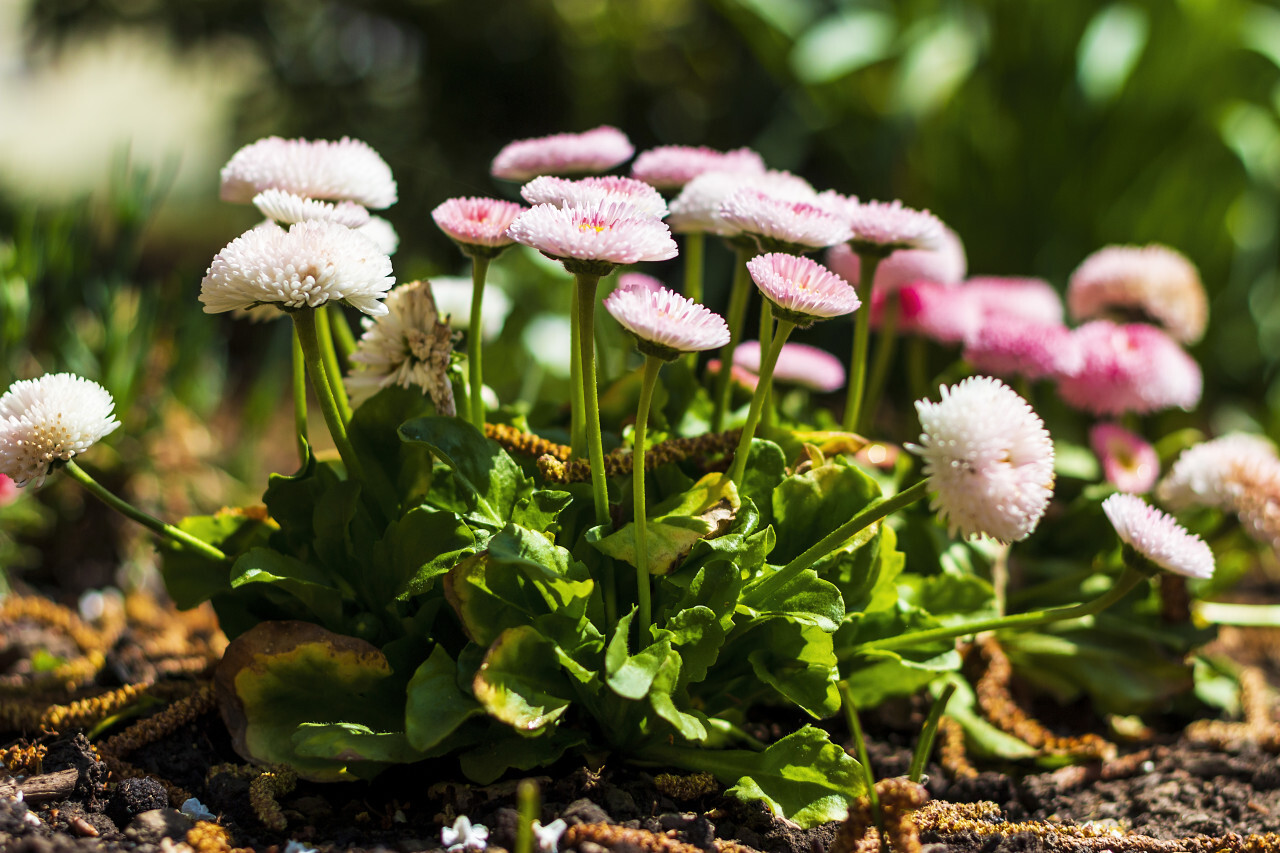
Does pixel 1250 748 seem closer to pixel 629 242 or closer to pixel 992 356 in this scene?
pixel 992 356

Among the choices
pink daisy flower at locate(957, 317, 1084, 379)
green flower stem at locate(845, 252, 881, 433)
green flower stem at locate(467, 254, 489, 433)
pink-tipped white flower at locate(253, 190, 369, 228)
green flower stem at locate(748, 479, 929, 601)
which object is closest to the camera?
green flower stem at locate(748, 479, 929, 601)

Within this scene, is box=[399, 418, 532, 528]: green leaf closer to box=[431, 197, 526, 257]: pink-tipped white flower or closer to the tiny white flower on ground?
box=[431, 197, 526, 257]: pink-tipped white flower

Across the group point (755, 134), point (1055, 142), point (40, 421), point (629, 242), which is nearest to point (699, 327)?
point (629, 242)

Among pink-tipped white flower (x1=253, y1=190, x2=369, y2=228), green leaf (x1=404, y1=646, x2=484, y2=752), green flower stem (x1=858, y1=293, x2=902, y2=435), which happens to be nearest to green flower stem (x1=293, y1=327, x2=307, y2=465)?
pink-tipped white flower (x1=253, y1=190, x2=369, y2=228)

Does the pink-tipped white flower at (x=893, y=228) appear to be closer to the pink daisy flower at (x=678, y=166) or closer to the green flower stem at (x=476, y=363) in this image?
the pink daisy flower at (x=678, y=166)

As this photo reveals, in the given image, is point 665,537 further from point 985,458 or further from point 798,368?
point 798,368

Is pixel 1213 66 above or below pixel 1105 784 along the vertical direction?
above

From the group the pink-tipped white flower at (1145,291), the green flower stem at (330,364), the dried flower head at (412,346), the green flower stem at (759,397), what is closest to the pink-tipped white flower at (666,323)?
the green flower stem at (759,397)
